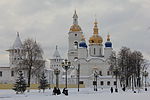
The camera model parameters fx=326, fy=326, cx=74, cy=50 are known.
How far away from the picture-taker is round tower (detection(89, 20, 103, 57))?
9138cm

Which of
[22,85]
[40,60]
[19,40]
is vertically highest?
[19,40]

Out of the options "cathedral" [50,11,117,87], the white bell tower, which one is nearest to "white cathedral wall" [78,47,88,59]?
"cathedral" [50,11,117,87]

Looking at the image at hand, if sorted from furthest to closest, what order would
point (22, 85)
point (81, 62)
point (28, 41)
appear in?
1. point (81, 62)
2. point (28, 41)
3. point (22, 85)

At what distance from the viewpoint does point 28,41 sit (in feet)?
181

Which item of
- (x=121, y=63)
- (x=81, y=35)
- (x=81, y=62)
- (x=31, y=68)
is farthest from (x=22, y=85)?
(x=81, y=35)

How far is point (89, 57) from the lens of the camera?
3489 inches

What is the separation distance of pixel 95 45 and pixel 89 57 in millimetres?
4738

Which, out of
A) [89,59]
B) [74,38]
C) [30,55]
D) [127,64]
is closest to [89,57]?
[89,59]

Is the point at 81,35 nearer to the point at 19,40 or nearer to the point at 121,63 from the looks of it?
the point at 19,40

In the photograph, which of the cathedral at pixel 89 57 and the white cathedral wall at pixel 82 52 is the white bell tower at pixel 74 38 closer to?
A: the cathedral at pixel 89 57

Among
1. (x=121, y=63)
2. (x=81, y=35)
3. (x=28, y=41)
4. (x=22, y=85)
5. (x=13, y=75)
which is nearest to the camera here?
(x=22, y=85)

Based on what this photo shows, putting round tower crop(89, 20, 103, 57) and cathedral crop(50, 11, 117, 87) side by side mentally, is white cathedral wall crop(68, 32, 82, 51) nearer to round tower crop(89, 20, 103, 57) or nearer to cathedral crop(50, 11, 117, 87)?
cathedral crop(50, 11, 117, 87)

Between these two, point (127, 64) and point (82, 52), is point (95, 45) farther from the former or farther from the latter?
point (127, 64)

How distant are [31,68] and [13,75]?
16.8m
